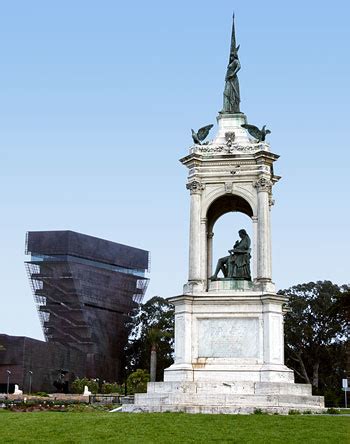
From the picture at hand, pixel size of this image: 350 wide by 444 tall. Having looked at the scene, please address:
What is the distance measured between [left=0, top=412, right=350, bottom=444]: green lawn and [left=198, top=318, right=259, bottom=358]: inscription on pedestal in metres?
5.25

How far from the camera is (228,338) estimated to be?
25047mm

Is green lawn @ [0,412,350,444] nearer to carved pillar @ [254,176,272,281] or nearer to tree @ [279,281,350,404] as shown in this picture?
carved pillar @ [254,176,272,281]

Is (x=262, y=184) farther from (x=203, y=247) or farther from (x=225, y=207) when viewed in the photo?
(x=225, y=207)

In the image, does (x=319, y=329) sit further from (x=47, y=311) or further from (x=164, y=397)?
(x=164, y=397)

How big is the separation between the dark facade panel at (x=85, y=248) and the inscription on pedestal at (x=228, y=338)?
298ft

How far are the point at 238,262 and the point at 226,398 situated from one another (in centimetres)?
534

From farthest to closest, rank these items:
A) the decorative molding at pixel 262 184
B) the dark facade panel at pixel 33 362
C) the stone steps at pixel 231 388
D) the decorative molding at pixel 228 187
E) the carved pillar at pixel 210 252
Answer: the dark facade panel at pixel 33 362, the carved pillar at pixel 210 252, the decorative molding at pixel 228 187, the decorative molding at pixel 262 184, the stone steps at pixel 231 388

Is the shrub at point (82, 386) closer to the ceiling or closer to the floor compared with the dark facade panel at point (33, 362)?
closer to the floor

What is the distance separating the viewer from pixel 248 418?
61.6ft

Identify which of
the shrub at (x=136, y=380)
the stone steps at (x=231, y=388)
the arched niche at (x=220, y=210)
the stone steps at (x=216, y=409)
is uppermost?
the arched niche at (x=220, y=210)

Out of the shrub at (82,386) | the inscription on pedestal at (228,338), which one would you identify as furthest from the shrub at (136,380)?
the inscription on pedestal at (228,338)

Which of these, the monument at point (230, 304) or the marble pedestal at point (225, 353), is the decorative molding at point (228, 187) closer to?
the monument at point (230, 304)

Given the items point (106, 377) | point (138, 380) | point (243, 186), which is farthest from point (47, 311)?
point (243, 186)

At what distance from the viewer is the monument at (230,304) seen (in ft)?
76.9
